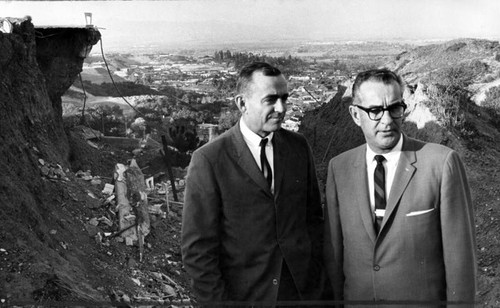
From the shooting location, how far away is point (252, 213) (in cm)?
269

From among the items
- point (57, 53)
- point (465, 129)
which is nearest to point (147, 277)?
point (57, 53)

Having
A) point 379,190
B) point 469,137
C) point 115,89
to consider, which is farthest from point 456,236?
point 115,89

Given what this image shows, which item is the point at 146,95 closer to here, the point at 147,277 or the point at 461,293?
the point at 147,277

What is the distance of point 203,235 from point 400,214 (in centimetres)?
93

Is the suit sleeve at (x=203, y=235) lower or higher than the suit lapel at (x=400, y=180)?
lower

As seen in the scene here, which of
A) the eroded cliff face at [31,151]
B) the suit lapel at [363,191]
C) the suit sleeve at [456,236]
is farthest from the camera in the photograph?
the eroded cliff face at [31,151]

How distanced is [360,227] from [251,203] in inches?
21.3

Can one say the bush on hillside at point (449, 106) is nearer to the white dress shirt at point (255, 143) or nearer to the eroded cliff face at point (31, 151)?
the eroded cliff face at point (31, 151)

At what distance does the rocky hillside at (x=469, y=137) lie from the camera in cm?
724

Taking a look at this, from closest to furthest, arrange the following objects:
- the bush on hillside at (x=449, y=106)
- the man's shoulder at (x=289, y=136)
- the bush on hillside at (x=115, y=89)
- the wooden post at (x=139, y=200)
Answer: the man's shoulder at (x=289, y=136) → the wooden post at (x=139, y=200) → the bush on hillside at (x=449, y=106) → the bush on hillside at (x=115, y=89)

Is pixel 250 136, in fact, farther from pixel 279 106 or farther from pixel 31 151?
pixel 31 151

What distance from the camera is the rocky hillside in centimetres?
724

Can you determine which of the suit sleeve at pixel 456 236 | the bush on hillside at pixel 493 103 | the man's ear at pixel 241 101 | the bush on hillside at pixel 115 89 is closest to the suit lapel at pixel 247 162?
the man's ear at pixel 241 101

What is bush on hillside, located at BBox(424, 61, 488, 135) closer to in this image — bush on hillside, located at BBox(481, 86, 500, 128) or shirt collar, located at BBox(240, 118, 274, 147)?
bush on hillside, located at BBox(481, 86, 500, 128)
